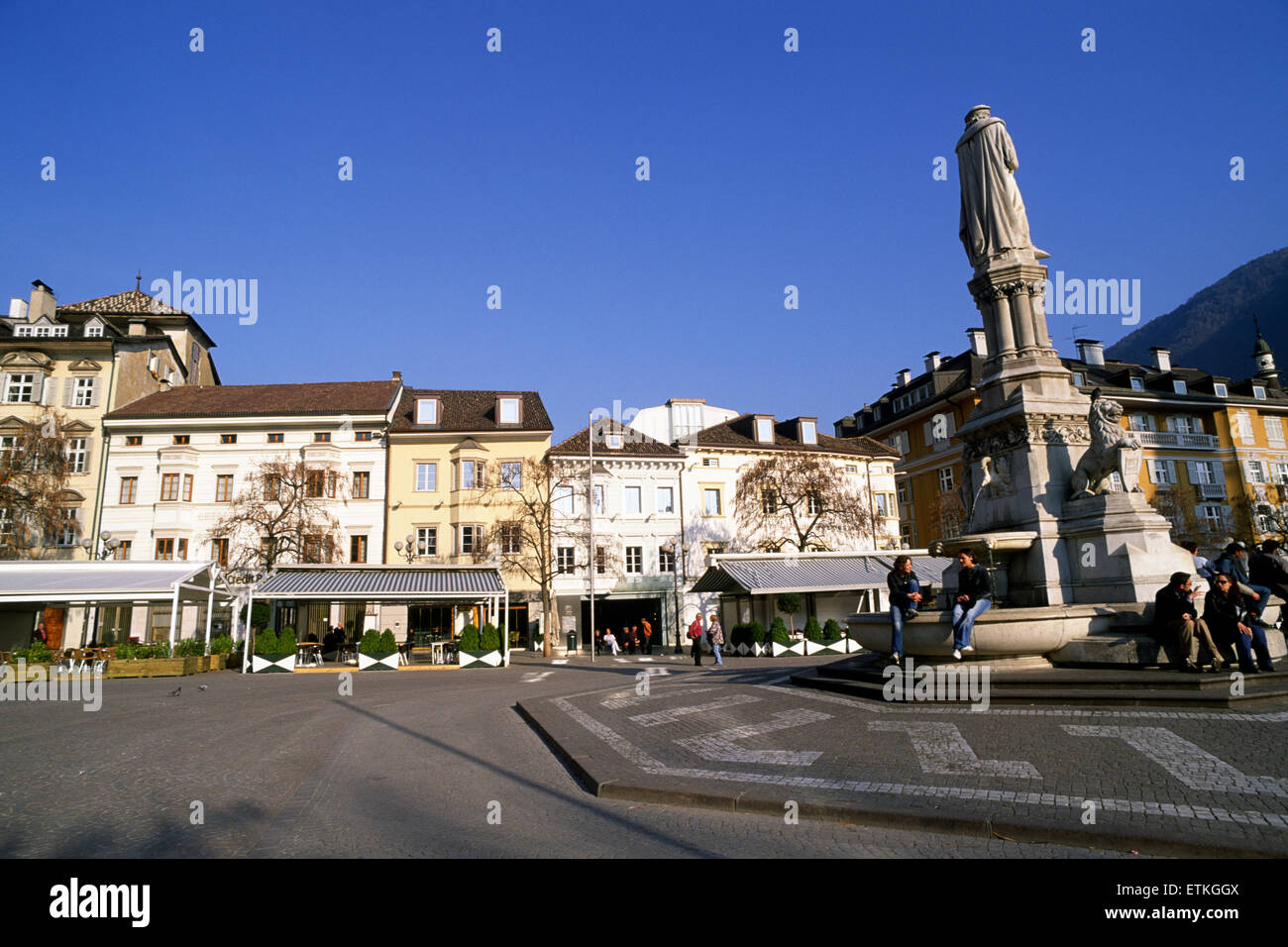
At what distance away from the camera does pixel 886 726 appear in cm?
891

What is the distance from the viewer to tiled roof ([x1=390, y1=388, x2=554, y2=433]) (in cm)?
4394

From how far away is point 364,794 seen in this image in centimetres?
721

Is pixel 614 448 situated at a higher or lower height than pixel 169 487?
higher

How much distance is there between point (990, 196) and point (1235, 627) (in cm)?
847

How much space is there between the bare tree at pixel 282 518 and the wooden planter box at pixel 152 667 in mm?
9845

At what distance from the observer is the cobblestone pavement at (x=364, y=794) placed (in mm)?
5336

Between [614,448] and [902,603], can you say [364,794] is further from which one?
[614,448]

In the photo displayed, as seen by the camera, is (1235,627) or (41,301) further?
(41,301)

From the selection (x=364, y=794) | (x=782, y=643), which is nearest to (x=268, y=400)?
(x=782, y=643)

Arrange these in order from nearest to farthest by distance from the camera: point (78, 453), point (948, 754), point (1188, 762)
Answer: point (1188, 762)
point (948, 754)
point (78, 453)

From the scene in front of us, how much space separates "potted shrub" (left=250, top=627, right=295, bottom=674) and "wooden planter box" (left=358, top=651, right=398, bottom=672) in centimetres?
246

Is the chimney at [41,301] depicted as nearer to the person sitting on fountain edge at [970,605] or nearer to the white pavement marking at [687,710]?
the white pavement marking at [687,710]

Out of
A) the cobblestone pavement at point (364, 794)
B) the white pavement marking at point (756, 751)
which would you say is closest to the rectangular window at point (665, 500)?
the cobblestone pavement at point (364, 794)
